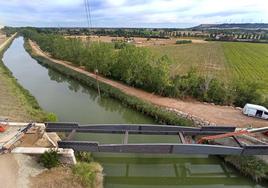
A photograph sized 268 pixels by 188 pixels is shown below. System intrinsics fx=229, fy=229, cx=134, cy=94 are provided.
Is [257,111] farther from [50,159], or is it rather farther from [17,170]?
[17,170]

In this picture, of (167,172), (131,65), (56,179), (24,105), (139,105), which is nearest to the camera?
(56,179)

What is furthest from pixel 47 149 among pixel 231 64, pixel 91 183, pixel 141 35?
pixel 141 35

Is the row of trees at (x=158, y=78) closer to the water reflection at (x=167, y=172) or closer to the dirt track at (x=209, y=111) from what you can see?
the dirt track at (x=209, y=111)

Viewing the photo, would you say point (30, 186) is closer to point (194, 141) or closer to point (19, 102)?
point (194, 141)

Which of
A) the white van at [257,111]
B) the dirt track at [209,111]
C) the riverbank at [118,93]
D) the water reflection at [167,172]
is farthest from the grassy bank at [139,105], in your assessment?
the white van at [257,111]

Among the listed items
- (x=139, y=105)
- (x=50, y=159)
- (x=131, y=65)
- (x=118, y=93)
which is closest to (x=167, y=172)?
(x=50, y=159)
